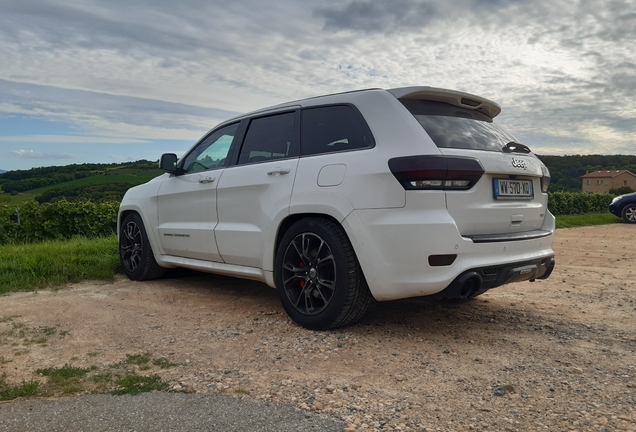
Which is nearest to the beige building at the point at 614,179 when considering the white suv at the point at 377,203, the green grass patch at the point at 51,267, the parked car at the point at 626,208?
the parked car at the point at 626,208

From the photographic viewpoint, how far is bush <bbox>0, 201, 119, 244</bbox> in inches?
422

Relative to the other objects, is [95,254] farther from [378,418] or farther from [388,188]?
[378,418]

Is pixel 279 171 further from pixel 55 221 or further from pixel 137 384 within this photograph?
pixel 55 221

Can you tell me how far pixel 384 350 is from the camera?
371 centimetres

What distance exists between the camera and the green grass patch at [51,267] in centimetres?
614

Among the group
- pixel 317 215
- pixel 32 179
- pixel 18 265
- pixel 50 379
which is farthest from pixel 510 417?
pixel 32 179

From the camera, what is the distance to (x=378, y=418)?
261 centimetres

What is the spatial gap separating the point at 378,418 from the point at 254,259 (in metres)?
2.33

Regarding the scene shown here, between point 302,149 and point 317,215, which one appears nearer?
point 317,215

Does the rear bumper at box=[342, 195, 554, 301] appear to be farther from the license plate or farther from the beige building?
the beige building

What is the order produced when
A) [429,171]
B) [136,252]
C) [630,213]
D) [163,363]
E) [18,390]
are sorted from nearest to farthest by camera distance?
[18,390]
[163,363]
[429,171]
[136,252]
[630,213]

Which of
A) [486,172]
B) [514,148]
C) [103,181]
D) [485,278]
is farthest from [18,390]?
[103,181]

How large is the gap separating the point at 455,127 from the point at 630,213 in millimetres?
18656

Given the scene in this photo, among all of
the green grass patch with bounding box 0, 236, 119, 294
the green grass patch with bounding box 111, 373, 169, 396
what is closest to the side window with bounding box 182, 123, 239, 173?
the green grass patch with bounding box 0, 236, 119, 294
